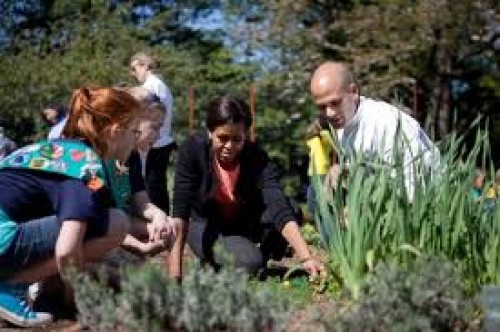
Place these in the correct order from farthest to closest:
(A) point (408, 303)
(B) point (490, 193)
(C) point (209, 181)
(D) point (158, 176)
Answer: (D) point (158, 176)
(C) point (209, 181)
(B) point (490, 193)
(A) point (408, 303)

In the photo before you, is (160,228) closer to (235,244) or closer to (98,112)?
(98,112)

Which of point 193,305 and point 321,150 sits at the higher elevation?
point 193,305

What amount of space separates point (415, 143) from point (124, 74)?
12.4 m

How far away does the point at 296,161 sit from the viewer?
61.8 feet

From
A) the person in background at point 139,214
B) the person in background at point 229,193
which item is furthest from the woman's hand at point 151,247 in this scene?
the person in background at point 229,193

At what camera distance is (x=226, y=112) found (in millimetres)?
4719

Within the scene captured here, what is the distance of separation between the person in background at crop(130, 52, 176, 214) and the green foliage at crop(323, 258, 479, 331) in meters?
4.92

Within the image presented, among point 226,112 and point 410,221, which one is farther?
point 226,112

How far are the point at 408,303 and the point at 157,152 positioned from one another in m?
5.35

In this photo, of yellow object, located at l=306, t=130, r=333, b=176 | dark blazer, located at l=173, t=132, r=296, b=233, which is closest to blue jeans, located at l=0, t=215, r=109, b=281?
dark blazer, located at l=173, t=132, r=296, b=233

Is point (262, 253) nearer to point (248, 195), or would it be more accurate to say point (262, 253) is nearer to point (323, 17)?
point (248, 195)

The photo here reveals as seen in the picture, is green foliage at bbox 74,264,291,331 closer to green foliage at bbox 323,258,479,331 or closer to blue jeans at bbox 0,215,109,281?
green foliage at bbox 323,258,479,331

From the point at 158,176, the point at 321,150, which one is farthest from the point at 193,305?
the point at 158,176

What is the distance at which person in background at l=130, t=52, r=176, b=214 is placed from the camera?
7.73 metres
